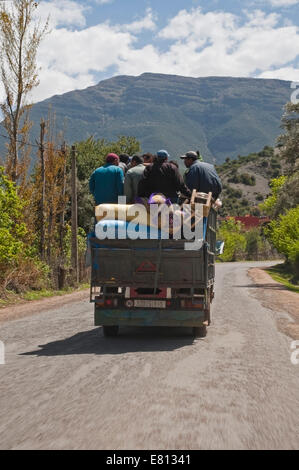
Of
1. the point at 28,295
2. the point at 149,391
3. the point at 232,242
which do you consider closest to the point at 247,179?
the point at 232,242

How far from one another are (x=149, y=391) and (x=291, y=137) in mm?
30703

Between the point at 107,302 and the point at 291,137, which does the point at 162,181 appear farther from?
the point at 291,137

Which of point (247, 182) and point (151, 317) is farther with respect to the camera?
point (247, 182)

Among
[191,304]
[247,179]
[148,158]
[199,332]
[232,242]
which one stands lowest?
[232,242]

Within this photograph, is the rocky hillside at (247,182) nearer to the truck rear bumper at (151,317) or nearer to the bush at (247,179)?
the bush at (247,179)

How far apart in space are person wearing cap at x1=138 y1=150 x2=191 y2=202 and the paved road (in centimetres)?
237

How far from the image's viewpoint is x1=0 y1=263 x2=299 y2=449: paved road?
168 inches

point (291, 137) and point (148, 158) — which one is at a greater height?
point (291, 137)

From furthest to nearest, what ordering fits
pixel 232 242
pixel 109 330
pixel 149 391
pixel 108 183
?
1. pixel 232 242
2. pixel 108 183
3. pixel 109 330
4. pixel 149 391

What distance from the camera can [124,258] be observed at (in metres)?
8.68

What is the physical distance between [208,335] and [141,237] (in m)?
2.14

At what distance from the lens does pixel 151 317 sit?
8.75 metres

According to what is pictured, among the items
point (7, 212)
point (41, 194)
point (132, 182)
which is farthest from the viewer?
point (41, 194)

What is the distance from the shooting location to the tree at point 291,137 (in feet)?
112
